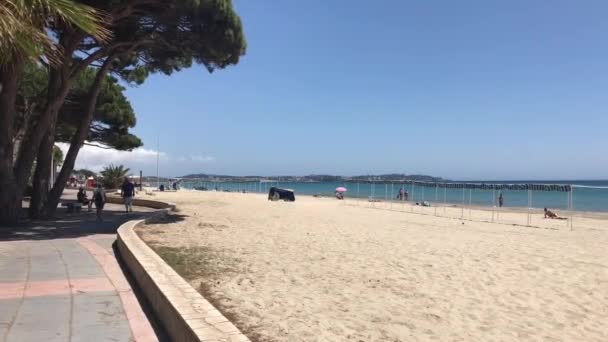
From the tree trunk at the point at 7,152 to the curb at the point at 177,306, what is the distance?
7.43m

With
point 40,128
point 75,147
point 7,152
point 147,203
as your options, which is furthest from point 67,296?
point 147,203

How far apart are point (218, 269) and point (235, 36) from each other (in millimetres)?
8895

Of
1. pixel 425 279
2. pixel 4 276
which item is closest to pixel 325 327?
pixel 425 279

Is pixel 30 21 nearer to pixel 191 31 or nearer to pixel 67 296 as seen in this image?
pixel 67 296

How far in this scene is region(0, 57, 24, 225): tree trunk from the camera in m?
11.8

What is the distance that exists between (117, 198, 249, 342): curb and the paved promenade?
165mm

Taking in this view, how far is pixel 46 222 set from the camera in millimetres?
13500

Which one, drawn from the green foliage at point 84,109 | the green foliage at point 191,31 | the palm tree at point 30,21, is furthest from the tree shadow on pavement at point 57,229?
the palm tree at point 30,21

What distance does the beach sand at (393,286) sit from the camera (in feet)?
16.2

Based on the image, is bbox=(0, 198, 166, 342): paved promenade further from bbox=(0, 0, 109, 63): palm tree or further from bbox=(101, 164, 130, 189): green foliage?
bbox=(101, 164, 130, 189): green foliage

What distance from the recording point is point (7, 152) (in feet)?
39.3

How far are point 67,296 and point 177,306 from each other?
193cm

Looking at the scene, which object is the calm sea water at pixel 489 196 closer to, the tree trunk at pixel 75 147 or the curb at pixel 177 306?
the tree trunk at pixel 75 147

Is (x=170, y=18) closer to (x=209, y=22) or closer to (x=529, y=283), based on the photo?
(x=209, y=22)
